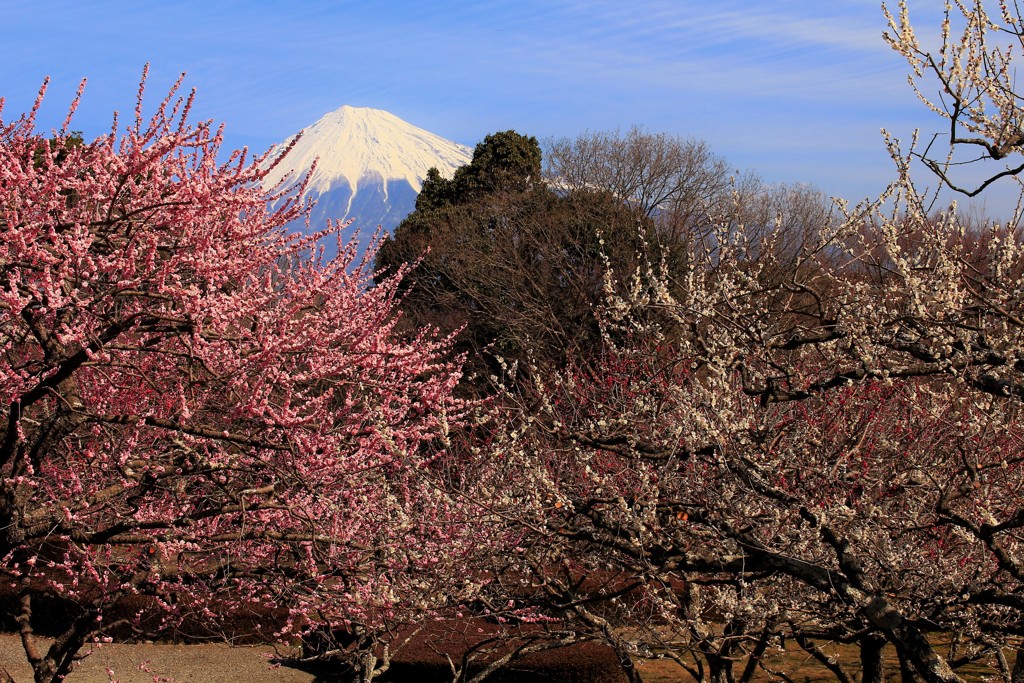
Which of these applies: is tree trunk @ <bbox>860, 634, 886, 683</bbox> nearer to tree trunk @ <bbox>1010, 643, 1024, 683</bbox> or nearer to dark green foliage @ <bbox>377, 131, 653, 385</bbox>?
tree trunk @ <bbox>1010, 643, 1024, 683</bbox>

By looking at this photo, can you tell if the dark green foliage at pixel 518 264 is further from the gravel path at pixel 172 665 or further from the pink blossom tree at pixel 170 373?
the pink blossom tree at pixel 170 373

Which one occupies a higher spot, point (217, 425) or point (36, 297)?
point (36, 297)

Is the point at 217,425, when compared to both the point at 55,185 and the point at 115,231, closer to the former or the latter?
the point at 115,231

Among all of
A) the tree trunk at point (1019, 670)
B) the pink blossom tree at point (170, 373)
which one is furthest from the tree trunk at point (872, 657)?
the pink blossom tree at point (170, 373)

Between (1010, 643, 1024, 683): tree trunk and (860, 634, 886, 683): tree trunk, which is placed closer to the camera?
(1010, 643, 1024, 683): tree trunk

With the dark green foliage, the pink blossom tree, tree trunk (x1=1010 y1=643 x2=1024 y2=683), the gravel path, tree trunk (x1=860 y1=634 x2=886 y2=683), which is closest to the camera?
the pink blossom tree

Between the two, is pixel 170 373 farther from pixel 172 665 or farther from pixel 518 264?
pixel 518 264

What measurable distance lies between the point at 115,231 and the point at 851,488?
4984 millimetres

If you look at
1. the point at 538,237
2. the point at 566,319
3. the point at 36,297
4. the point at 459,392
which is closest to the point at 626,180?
the point at 538,237

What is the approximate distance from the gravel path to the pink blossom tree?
6.51m

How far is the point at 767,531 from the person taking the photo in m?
6.93

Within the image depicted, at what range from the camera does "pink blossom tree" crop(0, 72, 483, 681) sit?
5.23m

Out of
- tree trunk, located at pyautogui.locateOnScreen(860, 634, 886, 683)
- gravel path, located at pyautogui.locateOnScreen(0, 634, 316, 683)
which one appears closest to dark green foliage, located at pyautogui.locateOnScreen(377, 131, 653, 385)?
gravel path, located at pyautogui.locateOnScreen(0, 634, 316, 683)

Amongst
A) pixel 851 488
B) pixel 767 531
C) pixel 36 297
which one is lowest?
pixel 767 531
